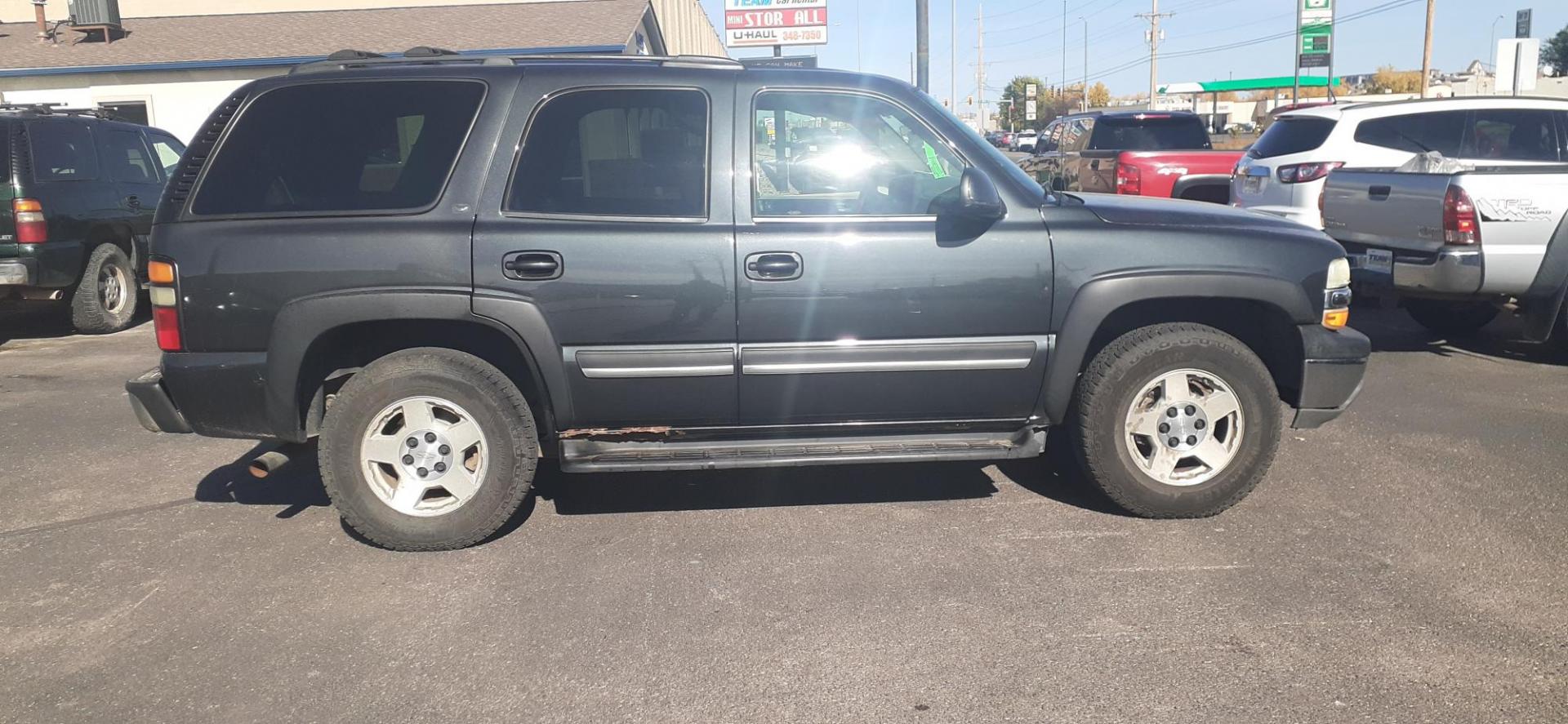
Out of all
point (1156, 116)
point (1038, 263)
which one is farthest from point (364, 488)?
point (1156, 116)

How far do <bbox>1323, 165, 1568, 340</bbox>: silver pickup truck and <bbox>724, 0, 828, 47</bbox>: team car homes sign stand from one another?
2249 centimetres

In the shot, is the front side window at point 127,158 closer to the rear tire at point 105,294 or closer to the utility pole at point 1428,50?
the rear tire at point 105,294

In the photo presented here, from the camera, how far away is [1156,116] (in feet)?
44.2

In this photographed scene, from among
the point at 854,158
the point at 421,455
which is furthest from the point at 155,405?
the point at 854,158

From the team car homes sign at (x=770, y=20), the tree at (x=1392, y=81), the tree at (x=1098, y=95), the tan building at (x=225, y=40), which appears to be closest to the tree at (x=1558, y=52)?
the tree at (x=1392, y=81)

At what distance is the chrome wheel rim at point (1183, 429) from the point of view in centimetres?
456

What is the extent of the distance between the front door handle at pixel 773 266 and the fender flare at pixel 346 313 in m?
0.91

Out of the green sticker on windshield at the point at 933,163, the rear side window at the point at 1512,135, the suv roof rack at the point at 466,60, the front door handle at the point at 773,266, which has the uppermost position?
the suv roof rack at the point at 466,60

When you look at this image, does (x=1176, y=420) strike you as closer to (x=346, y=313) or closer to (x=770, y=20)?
(x=346, y=313)

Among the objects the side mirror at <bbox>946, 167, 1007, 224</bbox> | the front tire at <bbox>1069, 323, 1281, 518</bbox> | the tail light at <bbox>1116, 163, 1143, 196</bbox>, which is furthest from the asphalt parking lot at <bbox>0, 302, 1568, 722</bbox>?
the tail light at <bbox>1116, 163, 1143, 196</bbox>

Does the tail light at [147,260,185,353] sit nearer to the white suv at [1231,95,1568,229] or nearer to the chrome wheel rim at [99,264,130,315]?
the chrome wheel rim at [99,264,130,315]

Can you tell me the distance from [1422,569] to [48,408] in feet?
24.7

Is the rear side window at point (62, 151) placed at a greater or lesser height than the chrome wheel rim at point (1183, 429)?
greater

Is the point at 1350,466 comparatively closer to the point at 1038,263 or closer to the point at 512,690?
the point at 1038,263
